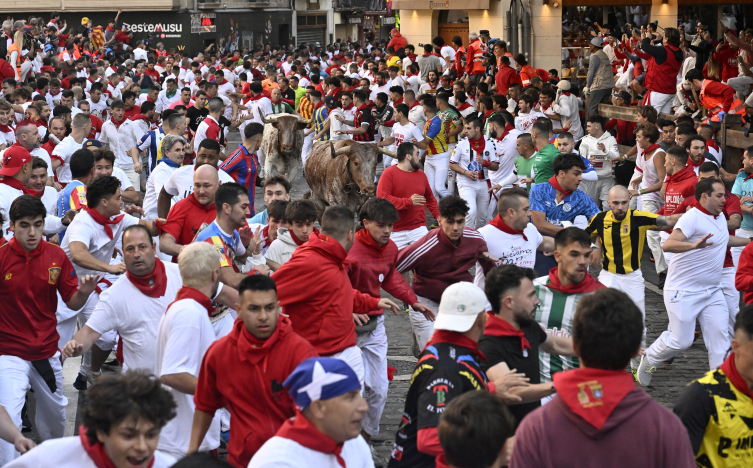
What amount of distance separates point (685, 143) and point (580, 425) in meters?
8.66

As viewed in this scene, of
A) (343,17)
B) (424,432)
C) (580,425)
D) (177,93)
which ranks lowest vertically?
(424,432)

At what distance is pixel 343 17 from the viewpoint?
64.7 meters

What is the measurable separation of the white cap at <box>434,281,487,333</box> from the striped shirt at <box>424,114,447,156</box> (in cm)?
961

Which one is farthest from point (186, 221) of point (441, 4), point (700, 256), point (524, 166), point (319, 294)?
point (441, 4)

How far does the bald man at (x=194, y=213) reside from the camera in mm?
7469

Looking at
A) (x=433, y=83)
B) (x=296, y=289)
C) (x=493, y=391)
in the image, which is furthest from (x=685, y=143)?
(x=433, y=83)

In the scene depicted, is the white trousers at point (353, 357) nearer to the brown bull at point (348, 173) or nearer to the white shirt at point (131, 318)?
the white shirt at point (131, 318)

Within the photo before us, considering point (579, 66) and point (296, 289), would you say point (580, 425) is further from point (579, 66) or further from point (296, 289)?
point (579, 66)

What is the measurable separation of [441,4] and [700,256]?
66.5 ft

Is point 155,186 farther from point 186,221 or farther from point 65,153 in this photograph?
point 65,153

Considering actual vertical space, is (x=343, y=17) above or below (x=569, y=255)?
above

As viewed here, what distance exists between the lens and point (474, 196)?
12.5 metres

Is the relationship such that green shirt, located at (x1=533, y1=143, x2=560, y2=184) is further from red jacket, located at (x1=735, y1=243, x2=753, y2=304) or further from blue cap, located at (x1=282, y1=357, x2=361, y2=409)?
blue cap, located at (x1=282, y1=357, x2=361, y2=409)

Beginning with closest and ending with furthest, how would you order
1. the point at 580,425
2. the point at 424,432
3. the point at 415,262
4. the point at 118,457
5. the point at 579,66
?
1. the point at 580,425
2. the point at 118,457
3. the point at 424,432
4. the point at 415,262
5. the point at 579,66
